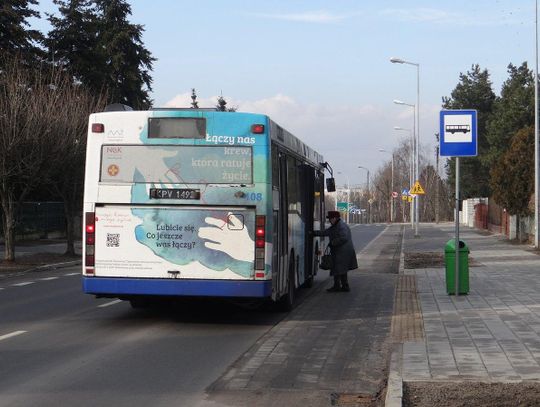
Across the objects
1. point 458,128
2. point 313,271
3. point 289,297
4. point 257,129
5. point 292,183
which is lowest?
point 289,297

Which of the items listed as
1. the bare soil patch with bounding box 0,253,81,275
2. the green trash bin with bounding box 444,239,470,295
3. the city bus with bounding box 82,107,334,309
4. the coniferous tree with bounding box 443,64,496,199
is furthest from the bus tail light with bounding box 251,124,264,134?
the coniferous tree with bounding box 443,64,496,199

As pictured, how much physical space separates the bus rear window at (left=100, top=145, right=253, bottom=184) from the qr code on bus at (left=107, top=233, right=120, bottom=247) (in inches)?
30.6

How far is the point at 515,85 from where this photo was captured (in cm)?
5700

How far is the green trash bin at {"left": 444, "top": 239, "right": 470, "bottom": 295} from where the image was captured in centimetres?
1459

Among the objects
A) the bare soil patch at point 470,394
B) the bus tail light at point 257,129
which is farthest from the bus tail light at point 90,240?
the bare soil patch at point 470,394

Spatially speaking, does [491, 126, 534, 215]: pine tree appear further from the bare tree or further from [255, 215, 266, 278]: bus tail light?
[255, 215, 266, 278]: bus tail light

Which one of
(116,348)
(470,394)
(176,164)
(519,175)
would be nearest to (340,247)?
(176,164)

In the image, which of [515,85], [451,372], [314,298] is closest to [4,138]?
[314,298]

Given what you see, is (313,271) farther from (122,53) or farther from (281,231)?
(122,53)

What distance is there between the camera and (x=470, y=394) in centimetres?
679

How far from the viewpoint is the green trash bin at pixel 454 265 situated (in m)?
14.6

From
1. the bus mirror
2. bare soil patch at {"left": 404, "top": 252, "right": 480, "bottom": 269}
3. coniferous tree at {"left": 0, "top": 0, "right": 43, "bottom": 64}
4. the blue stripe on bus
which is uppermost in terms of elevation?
coniferous tree at {"left": 0, "top": 0, "right": 43, "bottom": 64}

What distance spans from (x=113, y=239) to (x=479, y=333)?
17.5 ft

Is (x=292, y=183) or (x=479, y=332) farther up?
(x=292, y=183)
